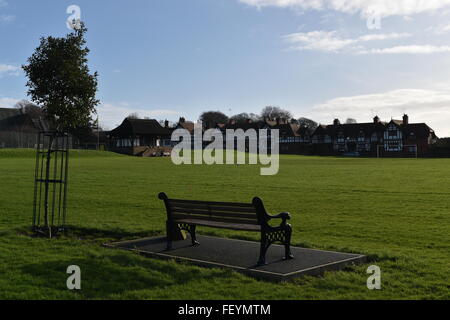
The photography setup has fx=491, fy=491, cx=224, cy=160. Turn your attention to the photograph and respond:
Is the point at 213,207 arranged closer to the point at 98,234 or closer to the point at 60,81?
the point at 98,234

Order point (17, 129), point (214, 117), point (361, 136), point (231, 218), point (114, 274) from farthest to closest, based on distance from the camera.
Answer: point (214, 117)
point (361, 136)
point (17, 129)
point (231, 218)
point (114, 274)

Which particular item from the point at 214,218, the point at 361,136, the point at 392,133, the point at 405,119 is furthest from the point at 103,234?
the point at 361,136

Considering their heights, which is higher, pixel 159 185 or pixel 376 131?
pixel 376 131

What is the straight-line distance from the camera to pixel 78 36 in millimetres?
10781

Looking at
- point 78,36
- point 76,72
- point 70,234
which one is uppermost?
point 78,36

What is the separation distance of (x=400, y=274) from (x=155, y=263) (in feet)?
11.6

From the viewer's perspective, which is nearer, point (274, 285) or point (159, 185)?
point (274, 285)

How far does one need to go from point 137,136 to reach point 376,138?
168ft

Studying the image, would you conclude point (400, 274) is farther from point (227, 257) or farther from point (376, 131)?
point (376, 131)

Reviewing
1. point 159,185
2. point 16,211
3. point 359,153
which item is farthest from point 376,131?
point 16,211

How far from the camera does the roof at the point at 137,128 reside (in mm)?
90713

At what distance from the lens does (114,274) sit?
6777 millimetres

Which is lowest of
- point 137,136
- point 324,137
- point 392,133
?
point 137,136
